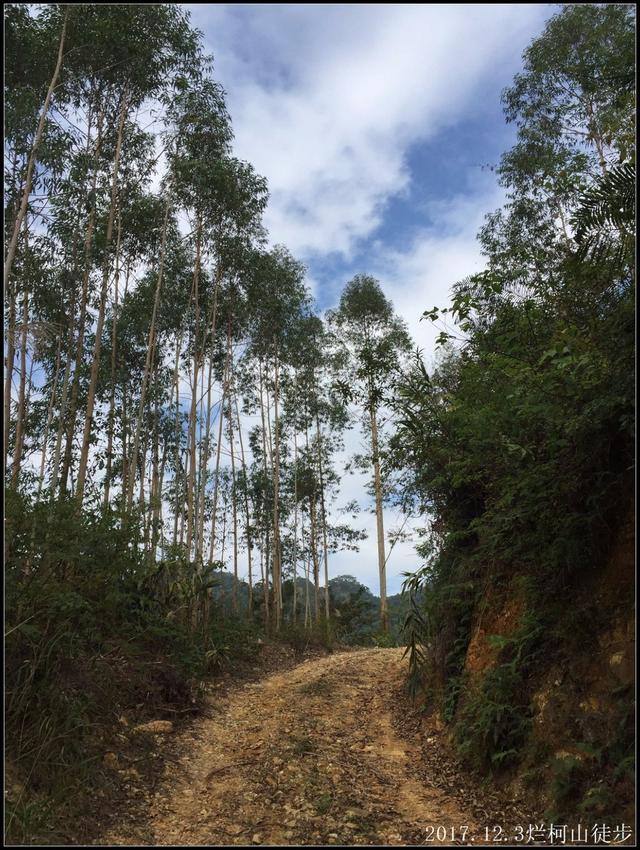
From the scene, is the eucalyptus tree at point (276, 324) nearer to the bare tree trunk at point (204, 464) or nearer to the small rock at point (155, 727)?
the bare tree trunk at point (204, 464)

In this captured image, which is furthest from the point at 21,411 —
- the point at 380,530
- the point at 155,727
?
the point at 380,530

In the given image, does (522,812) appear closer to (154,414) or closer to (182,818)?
(182,818)

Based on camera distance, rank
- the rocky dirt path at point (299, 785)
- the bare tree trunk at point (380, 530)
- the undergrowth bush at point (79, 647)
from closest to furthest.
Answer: the rocky dirt path at point (299, 785)
the undergrowth bush at point (79, 647)
the bare tree trunk at point (380, 530)

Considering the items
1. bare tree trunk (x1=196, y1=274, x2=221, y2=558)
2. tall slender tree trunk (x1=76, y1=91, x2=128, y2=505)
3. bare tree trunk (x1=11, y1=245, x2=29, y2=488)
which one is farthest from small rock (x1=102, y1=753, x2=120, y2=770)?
bare tree trunk (x1=196, y1=274, x2=221, y2=558)

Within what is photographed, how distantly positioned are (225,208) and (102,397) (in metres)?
6.98

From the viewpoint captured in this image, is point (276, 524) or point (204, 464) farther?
point (276, 524)

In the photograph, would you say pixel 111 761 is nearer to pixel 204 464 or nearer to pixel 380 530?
pixel 204 464

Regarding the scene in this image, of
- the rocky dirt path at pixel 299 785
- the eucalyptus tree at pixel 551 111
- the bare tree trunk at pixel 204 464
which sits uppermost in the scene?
the eucalyptus tree at pixel 551 111

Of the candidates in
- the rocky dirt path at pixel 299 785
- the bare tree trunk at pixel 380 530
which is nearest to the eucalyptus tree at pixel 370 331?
the bare tree trunk at pixel 380 530

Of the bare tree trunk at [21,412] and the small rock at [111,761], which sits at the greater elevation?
the bare tree trunk at [21,412]

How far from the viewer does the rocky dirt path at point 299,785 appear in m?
3.53

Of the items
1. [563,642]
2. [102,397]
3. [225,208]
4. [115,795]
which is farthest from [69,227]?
[563,642]

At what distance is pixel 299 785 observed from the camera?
4.26 m

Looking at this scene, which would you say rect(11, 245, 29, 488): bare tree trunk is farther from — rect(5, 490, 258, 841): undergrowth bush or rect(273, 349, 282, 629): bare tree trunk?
rect(273, 349, 282, 629): bare tree trunk
